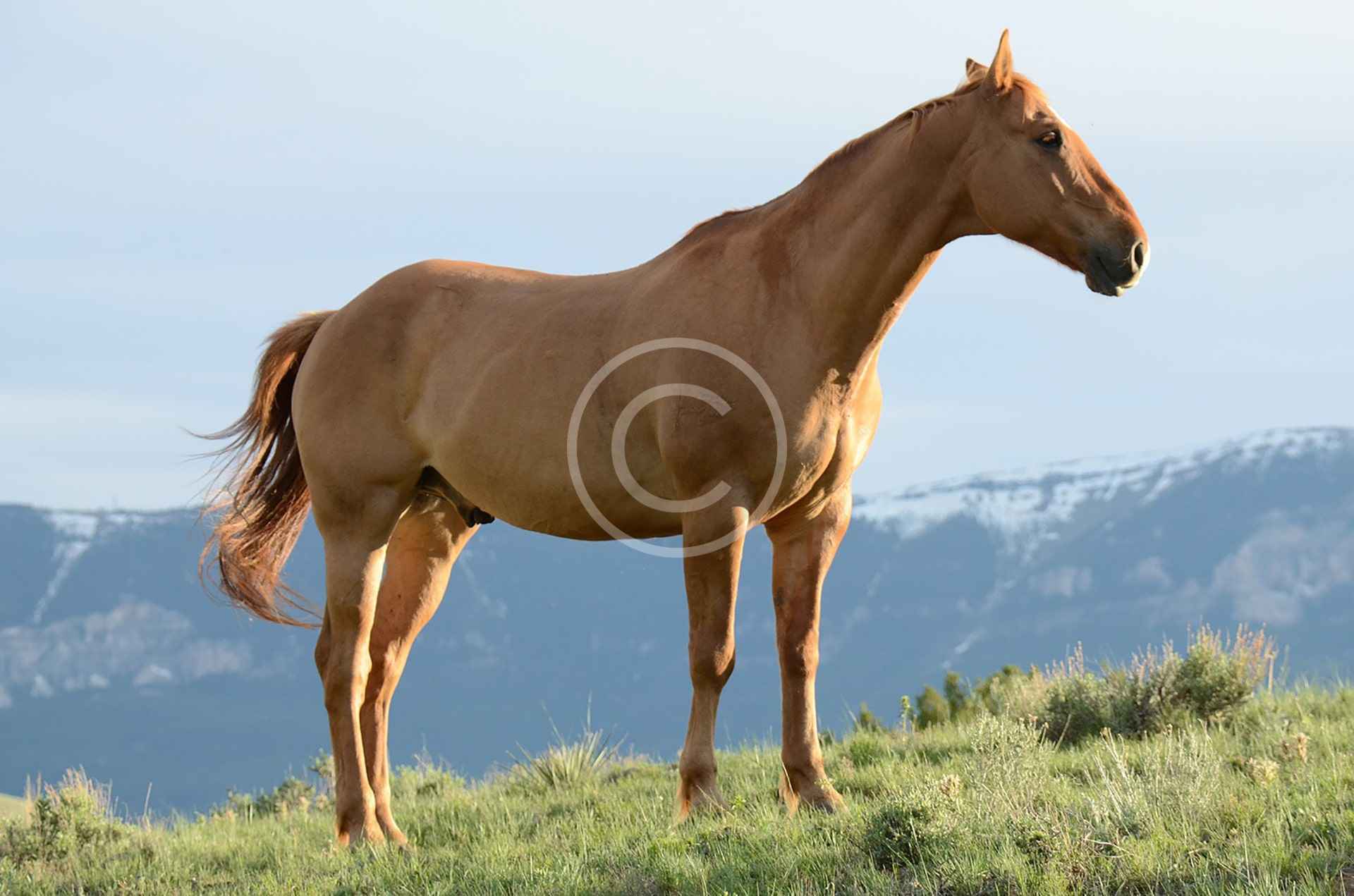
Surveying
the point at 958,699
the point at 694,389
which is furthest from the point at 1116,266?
the point at 958,699

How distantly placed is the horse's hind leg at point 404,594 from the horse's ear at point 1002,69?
344 cm

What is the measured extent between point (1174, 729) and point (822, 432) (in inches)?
139

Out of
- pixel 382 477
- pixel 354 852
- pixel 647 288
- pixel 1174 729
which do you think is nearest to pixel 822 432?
pixel 647 288

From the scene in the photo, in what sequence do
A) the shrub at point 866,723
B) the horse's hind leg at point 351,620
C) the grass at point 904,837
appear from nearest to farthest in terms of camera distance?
the grass at point 904,837, the horse's hind leg at point 351,620, the shrub at point 866,723

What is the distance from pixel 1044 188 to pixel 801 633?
2043mm

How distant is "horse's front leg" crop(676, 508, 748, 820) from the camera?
5387mm

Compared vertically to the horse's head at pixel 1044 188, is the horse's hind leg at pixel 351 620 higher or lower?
lower

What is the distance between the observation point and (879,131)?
5734mm

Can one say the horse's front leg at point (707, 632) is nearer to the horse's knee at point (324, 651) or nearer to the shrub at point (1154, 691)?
the horse's knee at point (324, 651)

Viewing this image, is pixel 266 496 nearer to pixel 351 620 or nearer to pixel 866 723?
pixel 351 620

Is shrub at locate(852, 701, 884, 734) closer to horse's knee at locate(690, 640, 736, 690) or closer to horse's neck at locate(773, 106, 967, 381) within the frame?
horse's knee at locate(690, 640, 736, 690)

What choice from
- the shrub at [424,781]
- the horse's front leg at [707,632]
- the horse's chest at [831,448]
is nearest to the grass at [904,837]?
the horse's front leg at [707,632]

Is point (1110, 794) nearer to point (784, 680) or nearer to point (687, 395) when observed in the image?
point (784, 680)

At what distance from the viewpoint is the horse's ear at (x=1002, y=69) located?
527cm
